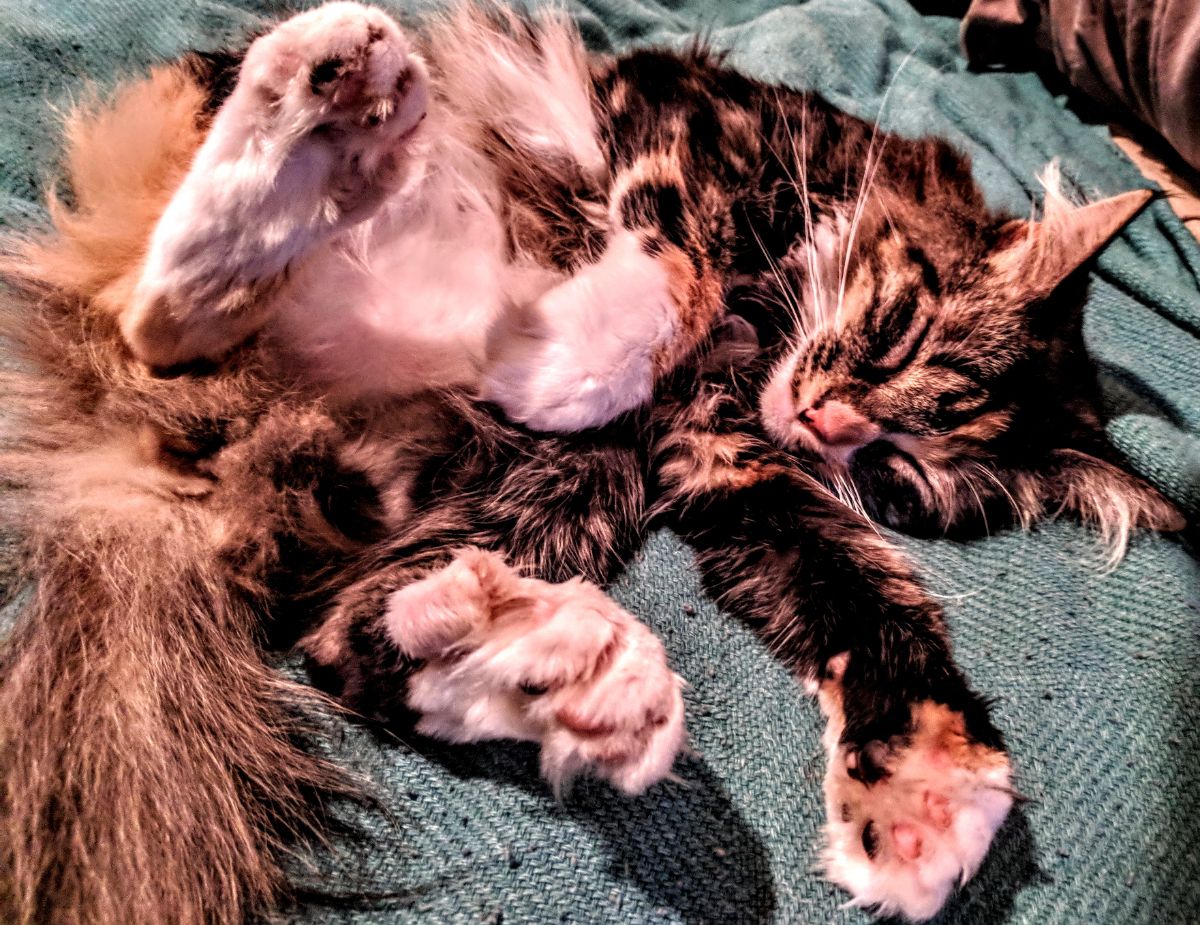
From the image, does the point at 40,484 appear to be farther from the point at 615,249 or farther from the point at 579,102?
the point at 579,102

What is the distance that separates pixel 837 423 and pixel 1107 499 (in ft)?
1.37

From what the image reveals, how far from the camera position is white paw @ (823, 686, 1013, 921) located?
70 centimetres

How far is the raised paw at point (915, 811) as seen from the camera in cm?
70

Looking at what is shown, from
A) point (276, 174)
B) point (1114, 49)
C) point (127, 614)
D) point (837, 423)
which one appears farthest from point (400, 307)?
point (1114, 49)

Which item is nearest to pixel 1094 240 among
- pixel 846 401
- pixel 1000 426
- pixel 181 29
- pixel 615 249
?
pixel 1000 426

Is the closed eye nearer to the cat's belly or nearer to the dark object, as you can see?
the cat's belly

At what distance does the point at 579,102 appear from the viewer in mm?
1043

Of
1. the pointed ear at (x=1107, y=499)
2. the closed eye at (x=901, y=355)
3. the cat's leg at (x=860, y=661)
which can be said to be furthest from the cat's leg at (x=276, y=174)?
the pointed ear at (x=1107, y=499)

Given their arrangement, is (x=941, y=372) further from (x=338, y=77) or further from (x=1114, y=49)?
(x=1114, y=49)

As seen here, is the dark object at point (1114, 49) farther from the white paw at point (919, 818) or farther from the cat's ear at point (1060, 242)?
the white paw at point (919, 818)

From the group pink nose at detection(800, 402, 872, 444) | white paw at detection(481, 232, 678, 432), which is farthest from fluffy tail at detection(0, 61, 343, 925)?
pink nose at detection(800, 402, 872, 444)

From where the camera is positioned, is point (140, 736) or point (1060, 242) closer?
point (140, 736)

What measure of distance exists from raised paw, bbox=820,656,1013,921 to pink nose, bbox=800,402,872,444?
0.35 metres

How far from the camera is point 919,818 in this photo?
727 millimetres
